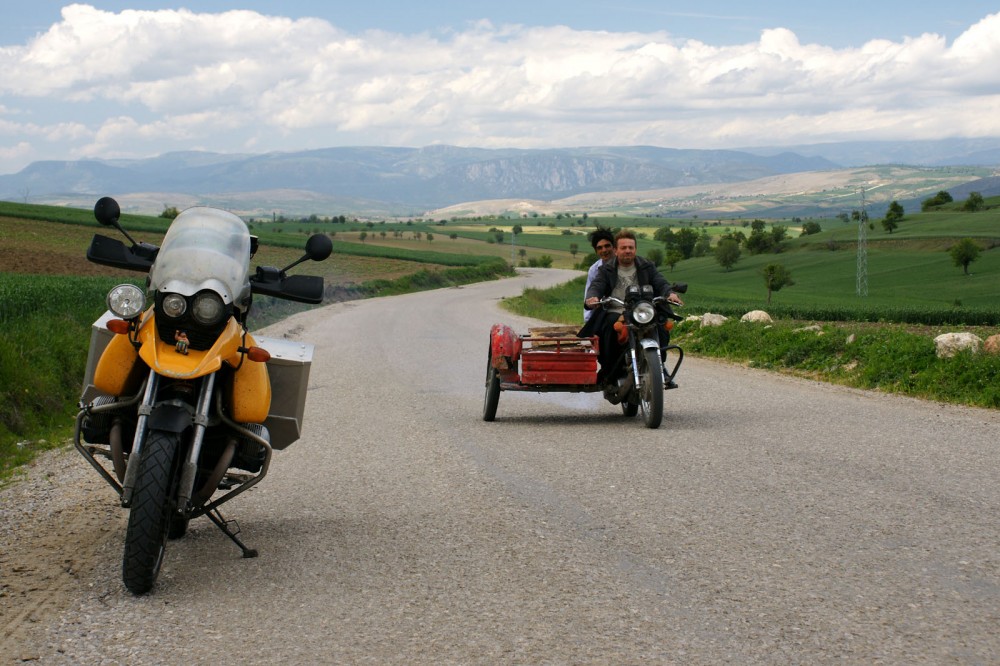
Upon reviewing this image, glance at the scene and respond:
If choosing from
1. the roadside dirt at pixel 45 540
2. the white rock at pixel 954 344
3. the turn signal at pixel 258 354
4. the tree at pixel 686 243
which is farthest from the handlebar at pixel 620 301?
the tree at pixel 686 243

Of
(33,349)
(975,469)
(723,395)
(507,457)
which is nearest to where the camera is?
(975,469)

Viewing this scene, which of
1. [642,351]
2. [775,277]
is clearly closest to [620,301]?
[642,351]

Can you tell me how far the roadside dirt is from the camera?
16.8 feet

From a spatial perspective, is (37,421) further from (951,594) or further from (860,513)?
(951,594)

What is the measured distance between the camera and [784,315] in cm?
4066

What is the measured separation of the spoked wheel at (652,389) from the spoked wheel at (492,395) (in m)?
1.54

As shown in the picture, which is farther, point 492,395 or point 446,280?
point 446,280

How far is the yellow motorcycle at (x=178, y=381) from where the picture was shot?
5426mm

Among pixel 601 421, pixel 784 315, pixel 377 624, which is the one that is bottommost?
pixel 784 315

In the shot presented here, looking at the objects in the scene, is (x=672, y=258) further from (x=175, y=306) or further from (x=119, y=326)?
(x=175, y=306)

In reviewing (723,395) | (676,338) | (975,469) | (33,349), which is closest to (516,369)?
(723,395)

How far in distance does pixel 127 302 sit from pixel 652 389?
6.32 m

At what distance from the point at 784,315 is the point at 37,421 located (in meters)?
32.0

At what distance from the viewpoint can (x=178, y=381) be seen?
5805 millimetres
